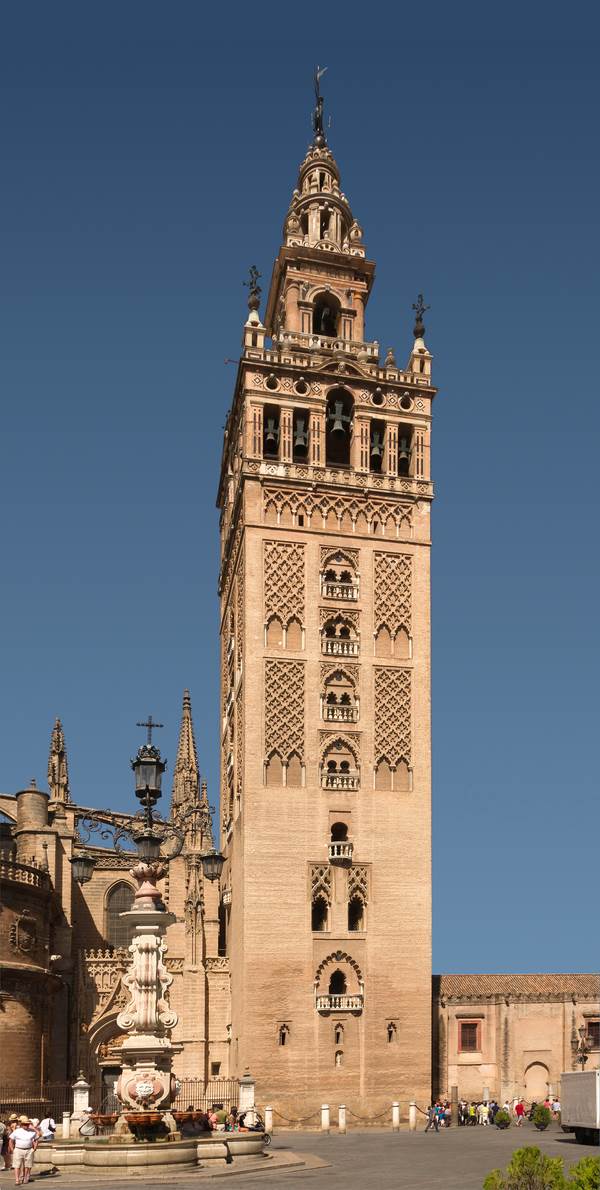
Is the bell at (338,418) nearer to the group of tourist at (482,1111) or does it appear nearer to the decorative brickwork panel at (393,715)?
the decorative brickwork panel at (393,715)

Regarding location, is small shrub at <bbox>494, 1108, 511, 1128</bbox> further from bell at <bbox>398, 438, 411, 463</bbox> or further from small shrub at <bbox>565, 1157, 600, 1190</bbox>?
small shrub at <bbox>565, 1157, 600, 1190</bbox>

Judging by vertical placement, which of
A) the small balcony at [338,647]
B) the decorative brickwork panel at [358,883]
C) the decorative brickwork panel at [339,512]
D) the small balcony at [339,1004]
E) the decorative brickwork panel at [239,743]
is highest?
the decorative brickwork panel at [339,512]

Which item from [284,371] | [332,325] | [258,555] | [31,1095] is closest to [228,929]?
[31,1095]

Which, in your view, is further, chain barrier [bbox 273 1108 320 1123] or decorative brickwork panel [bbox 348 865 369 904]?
decorative brickwork panel [bbox 348 865 369 904]

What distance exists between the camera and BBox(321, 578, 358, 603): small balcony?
4703 centimetres

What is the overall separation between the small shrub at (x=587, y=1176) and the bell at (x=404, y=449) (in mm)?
37910

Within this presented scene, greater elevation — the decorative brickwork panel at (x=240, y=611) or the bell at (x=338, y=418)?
the bell at (x=338, y=418)

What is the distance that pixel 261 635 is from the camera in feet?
151

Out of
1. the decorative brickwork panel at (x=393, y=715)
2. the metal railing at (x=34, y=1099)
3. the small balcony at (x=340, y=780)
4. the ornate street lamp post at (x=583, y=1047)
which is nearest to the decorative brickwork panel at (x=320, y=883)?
the small balcony at (x=340, y=780)

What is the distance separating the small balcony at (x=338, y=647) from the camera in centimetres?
4647

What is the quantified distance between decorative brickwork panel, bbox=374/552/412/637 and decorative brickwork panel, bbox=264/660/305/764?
353 centimetres

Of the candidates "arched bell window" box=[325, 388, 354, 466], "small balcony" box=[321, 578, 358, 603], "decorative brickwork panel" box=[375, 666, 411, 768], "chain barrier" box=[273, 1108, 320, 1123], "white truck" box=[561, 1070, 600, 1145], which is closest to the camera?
"white truck" box=[561, 1070, 600, 1145]

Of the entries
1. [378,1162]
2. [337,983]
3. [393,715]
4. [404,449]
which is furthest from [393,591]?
[378,1162]

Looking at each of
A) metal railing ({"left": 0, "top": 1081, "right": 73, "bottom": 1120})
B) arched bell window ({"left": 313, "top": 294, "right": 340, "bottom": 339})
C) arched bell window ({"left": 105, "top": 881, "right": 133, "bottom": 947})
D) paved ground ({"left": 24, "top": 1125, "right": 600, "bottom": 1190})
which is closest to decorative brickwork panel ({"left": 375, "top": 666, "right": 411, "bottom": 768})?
paved ground ({"left": 24, "top": 1125, "right": 600, "bottom": 1190})
